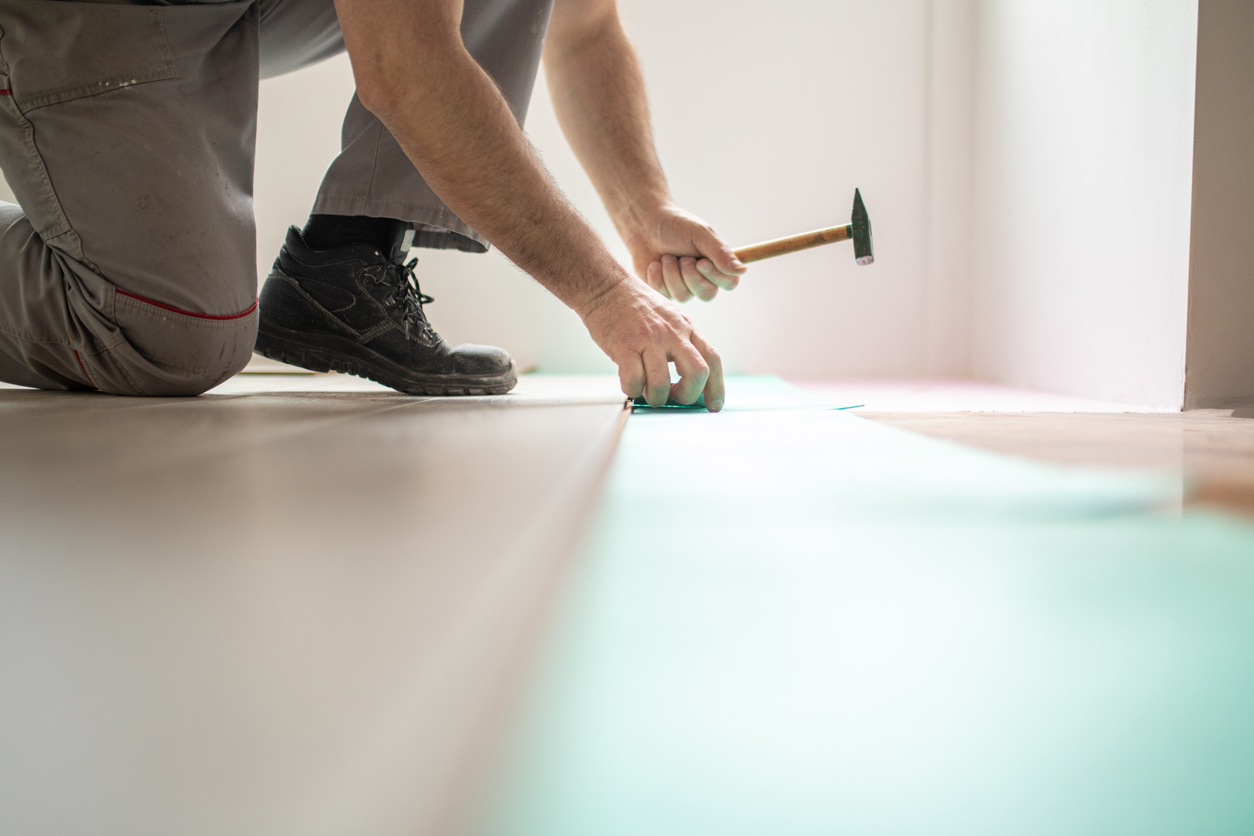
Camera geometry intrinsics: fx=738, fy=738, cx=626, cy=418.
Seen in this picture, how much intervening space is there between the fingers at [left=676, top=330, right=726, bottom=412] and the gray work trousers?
550 mm

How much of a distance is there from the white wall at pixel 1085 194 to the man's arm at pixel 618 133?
835 mm

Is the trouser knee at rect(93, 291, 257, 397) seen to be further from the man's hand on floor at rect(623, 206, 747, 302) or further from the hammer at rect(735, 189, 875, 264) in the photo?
the hammer at rect(735, 189, 875, 264)

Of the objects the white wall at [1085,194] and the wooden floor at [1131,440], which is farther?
the white wall at [1085,194]

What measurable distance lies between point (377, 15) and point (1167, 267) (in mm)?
1396

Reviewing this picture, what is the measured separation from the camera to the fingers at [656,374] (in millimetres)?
970

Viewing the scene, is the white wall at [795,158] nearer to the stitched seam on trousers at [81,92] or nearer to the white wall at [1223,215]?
the white wall at [1223,215]

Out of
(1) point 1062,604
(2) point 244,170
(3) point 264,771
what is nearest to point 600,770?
(3) point 264,771

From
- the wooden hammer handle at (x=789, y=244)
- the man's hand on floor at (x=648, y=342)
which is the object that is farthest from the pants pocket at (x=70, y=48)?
the wooden hammer handle at (x=789, y=244)

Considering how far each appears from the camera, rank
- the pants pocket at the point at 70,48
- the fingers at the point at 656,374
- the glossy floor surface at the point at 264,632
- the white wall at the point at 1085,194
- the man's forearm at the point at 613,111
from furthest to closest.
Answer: the man's forearm at the point at 613,111, the white wall at the point at 1085,194, the pants pocket at the point at 70,48, the fingers at the point at 656,374, the glossy floor surface at the point at 264,632

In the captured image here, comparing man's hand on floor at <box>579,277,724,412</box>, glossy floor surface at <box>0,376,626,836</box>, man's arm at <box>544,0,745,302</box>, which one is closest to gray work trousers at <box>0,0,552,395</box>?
man's arm at <box>544,0,745,302</box>

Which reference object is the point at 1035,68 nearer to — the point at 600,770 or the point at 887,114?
the point at 887,114

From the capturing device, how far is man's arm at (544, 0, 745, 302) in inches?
55.8

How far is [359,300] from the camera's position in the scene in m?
1.28

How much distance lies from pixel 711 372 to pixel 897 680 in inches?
32.2
